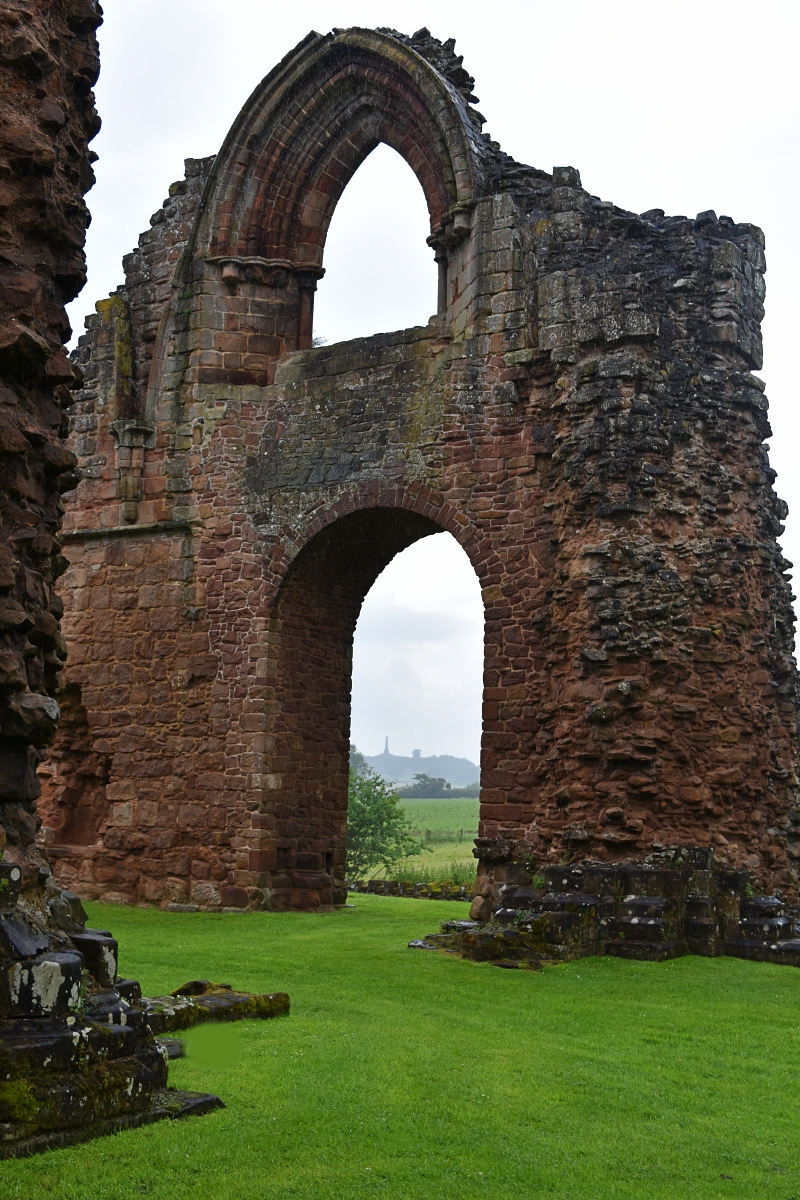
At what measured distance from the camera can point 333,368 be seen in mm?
13242

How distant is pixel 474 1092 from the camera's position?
5.04 m

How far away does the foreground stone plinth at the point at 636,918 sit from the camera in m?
9.25

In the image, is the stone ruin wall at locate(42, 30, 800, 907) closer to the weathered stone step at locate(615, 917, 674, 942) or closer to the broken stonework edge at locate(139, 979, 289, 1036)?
the weathered stone step at locate(615, 917, 674, 942)

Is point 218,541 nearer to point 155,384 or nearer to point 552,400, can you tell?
point 155,384

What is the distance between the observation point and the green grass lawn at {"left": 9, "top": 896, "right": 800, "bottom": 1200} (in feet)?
12.8

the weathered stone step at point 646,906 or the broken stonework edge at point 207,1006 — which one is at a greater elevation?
the weathered stone step at point 646,906

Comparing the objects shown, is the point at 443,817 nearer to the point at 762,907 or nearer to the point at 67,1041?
the point at 762,907

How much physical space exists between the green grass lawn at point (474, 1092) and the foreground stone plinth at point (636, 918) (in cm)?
46

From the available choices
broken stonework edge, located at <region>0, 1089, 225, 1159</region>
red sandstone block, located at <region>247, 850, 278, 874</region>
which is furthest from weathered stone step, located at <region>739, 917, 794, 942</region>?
broken stonework edge, located at <region>0, 1089, 225, 1159</region>

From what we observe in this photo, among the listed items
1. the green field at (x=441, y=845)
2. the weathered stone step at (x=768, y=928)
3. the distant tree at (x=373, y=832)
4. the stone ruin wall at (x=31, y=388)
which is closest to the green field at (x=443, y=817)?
the green field at (x=441, y=845)

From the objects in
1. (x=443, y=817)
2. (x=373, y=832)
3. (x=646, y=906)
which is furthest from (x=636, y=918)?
(x=443, y=817)

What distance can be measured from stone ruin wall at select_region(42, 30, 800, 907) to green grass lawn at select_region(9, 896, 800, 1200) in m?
2.51

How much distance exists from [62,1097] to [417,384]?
9.48 m

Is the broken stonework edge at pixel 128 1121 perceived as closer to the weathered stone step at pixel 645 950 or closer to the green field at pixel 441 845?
the weathered stone step at pixel 645 950
